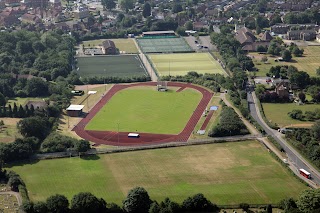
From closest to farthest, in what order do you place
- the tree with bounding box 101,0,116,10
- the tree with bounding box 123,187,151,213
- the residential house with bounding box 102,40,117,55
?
the tree with bounding box 123,187,151,213 < the residential house with bounding box 102,40,117,55 < the tree with bounding box 101,0,116,10

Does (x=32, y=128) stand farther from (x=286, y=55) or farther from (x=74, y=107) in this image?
(x=286, y=55)

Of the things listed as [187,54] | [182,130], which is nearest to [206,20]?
[187,54]

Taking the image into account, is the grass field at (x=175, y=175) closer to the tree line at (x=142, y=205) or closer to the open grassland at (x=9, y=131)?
the tree line at (x=142, y=205)

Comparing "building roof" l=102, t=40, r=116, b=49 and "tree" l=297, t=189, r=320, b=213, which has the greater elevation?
"tree" l=297, t=189, r=320, b=213

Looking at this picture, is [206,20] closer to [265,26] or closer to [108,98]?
[265,26]

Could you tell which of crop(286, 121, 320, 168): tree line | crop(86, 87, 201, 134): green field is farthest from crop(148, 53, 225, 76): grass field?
crop(286, 121, 320, 168): tree line

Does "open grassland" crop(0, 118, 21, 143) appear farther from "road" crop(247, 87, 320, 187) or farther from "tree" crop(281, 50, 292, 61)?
"tree" crop(281, 50, 292, 61)

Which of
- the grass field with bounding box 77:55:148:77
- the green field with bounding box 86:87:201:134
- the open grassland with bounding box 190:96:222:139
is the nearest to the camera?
the open grassland with bounding box 190:96:222:139

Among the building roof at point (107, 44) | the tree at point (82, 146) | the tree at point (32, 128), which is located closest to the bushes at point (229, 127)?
the tree at point (82, 146)
